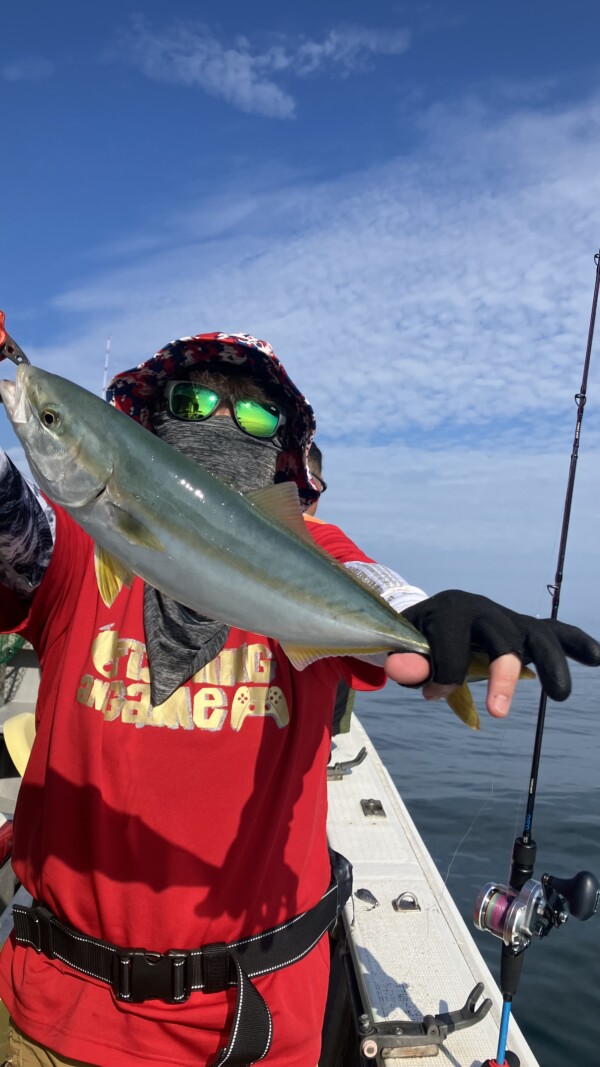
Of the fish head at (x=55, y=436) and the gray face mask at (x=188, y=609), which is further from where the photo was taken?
the gray face mask at (x=188, y=609)

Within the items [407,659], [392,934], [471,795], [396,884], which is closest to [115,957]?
[407,659]

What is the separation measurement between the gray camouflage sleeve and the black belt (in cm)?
120

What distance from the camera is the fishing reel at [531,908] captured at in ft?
11.0

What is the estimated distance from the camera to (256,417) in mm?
2830

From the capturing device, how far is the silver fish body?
1913 mm

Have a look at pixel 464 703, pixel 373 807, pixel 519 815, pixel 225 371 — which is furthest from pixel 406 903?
pixel 519 815

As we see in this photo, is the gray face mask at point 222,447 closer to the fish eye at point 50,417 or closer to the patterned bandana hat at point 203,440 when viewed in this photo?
the patterned bandana hat at point 203,440

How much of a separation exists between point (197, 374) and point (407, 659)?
1647mm

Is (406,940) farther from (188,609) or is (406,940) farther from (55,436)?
(55,436)

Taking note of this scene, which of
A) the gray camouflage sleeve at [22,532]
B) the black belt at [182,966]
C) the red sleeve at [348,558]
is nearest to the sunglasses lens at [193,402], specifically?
the red sleeve at [348,558]

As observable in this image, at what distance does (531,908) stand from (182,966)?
6.32 feet

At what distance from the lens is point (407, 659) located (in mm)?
1897

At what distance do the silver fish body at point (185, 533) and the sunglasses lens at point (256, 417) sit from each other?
810 millimetres

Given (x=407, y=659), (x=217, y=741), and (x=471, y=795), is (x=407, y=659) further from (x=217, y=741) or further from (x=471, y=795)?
(x=471, y=795)
